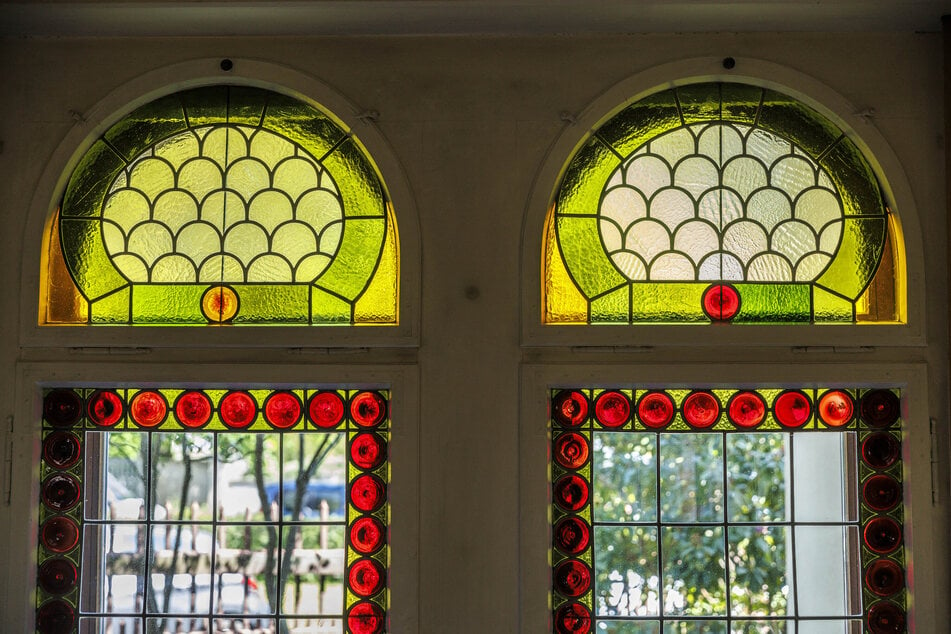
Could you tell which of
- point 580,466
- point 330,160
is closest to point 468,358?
point 580,466

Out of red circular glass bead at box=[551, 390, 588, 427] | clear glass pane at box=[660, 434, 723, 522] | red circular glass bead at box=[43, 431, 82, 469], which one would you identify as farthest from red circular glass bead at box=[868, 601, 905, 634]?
red circular glass bead at box=[43, 431, 82, 469]

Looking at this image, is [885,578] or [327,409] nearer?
[885,578]

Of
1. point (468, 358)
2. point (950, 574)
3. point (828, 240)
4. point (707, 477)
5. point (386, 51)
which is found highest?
point (386, 51)

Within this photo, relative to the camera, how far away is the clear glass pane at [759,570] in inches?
124

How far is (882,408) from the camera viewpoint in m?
3.17

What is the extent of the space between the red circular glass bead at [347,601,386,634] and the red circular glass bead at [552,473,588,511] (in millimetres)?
703

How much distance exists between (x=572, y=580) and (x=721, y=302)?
1.06m

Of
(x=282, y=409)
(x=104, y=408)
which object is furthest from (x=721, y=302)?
(x=104, y=408)

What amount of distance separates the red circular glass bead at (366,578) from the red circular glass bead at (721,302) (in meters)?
1.40

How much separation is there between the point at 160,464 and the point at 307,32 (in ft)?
5.11

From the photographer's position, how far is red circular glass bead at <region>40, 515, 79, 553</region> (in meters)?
3.18

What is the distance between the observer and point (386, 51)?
323 cm

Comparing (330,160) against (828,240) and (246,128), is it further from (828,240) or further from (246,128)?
(828,240)

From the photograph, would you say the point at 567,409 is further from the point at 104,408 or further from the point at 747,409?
the point at 104,408
